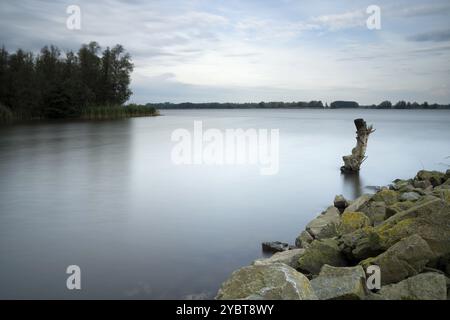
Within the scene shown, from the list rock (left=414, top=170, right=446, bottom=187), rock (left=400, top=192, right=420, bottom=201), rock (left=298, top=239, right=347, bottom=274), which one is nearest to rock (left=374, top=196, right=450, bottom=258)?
rock (left=298, top=239, right=347, bottom=274)

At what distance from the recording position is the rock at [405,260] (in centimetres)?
477

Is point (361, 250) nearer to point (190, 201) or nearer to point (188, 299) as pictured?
point (188, 299)

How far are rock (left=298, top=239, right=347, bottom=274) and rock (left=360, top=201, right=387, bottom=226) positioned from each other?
1.67m

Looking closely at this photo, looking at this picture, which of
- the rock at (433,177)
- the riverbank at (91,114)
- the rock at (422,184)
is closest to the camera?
the rock at (422,184)

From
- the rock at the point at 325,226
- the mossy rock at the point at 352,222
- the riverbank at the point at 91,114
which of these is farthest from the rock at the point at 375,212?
the riverbank at the point at 91,114

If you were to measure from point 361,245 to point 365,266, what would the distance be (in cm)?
58

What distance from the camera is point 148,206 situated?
1091 cm

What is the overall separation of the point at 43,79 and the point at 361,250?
62.4 metres

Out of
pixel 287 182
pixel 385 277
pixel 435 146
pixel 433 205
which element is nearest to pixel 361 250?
pixel 385 277

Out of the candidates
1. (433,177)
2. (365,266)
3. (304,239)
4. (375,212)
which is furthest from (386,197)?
(433,177)

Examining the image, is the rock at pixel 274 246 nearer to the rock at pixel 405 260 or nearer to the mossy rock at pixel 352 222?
the mossy rock at pixel 352 222

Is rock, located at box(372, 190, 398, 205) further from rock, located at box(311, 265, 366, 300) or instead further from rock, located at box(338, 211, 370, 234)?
rock, located at box(311, 265, 366, 300)

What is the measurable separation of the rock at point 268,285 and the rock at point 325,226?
2.80 metres

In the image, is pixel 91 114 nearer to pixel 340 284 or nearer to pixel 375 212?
pixel 375 212
